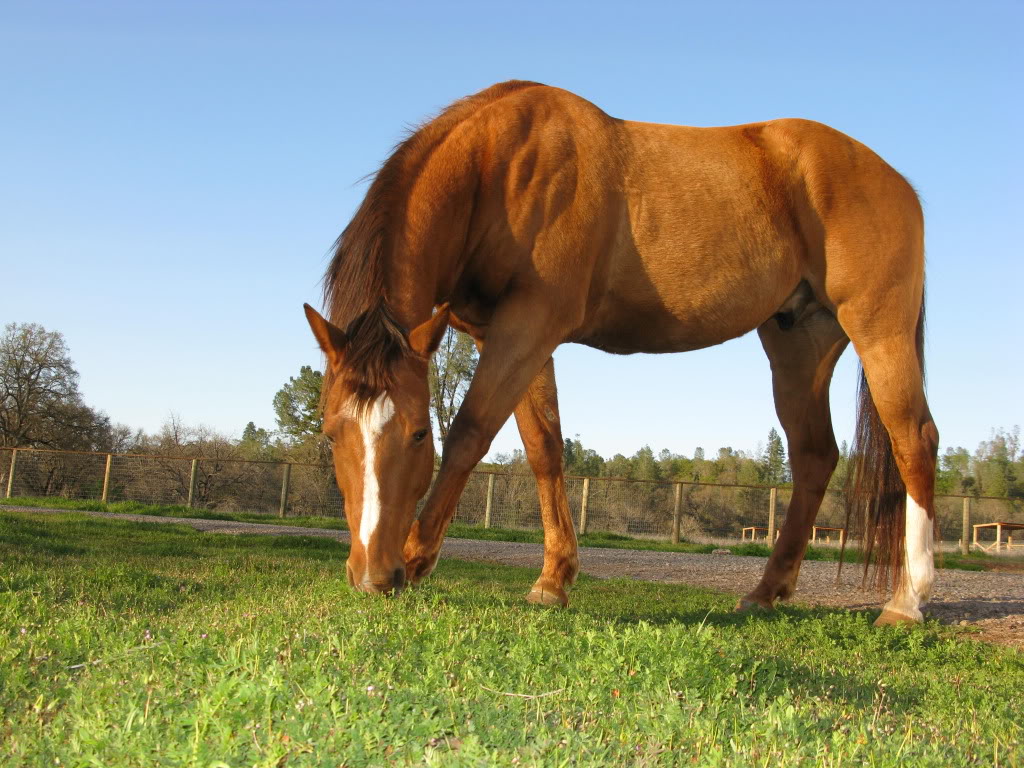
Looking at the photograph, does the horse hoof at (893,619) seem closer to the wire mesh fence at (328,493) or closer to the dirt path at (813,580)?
the dirt path at (813,580)

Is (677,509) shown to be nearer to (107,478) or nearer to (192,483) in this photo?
(192,483)

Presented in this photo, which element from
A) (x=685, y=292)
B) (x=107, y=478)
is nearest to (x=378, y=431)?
(x=685, y=292)

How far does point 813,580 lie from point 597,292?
5450 mm

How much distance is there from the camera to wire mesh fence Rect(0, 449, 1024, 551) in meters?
19.5

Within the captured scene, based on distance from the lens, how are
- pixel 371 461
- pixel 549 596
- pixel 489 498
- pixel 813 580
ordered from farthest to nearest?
pixel 489 498
pixel 813 580
pixel 549 596
pixel 371 461

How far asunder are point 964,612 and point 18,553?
6.82 m

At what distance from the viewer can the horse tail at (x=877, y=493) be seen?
5918 mm

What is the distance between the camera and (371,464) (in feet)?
11.9

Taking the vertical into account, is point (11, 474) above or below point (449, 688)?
below

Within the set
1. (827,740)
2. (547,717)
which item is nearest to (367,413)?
(547,717)

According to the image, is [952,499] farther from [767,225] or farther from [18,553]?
[18,553]

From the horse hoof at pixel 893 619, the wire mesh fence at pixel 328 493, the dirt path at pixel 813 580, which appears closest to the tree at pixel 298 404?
the wire mesh fence at pixel 328 493

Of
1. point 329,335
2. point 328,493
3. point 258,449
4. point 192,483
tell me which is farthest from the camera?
point 258,449

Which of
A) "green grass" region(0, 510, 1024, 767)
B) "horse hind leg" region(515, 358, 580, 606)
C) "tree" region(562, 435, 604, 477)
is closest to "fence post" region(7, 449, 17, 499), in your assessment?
"green grass" region(0, 510, 1024, 767)
